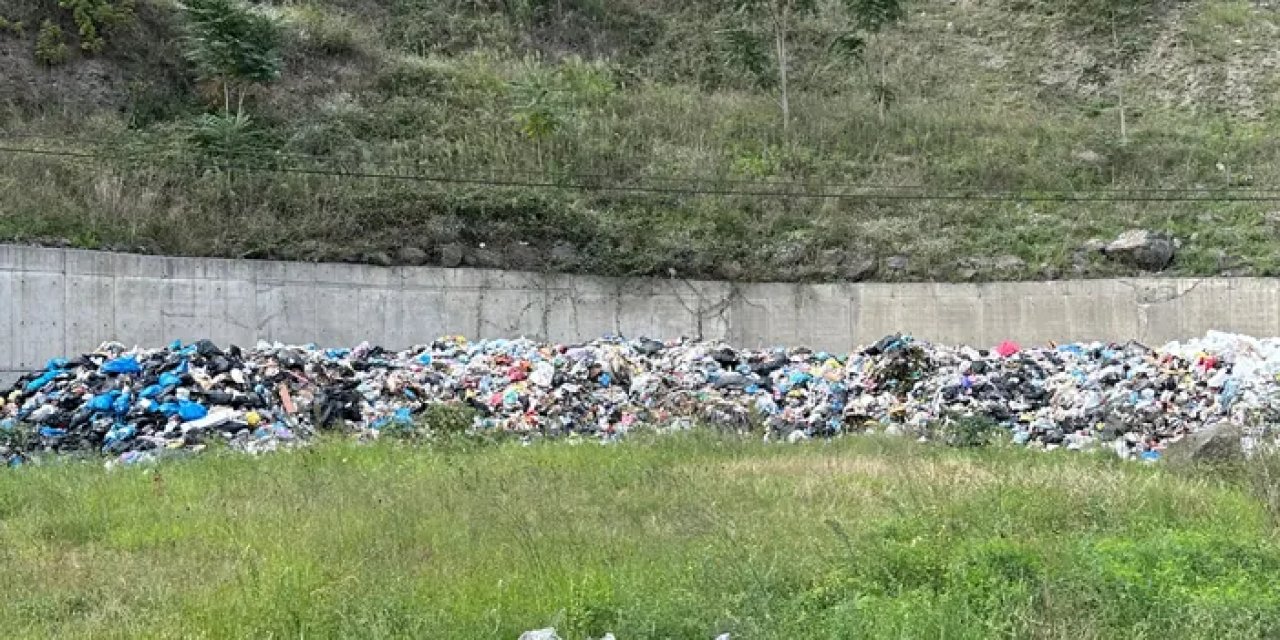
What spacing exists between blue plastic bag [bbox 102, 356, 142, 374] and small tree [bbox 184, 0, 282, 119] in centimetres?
662

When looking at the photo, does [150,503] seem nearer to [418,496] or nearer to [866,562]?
[418,496]

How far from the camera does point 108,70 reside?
63.6 ft

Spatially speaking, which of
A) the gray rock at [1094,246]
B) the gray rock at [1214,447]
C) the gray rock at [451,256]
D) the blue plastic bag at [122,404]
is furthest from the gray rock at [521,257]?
the gray rock at [1214,447]

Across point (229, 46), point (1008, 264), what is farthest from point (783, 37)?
point (229, 46)

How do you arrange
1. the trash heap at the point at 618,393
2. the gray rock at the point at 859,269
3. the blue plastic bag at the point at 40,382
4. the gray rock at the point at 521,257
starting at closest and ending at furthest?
the trash heap at the point at 618,393
the blue plastic bag at the point at 40,382
the gray rock at the point at 521,257
the gray rock at the point at 859,269

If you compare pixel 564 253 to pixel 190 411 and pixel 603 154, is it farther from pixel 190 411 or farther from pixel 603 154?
A: pixel 190 411

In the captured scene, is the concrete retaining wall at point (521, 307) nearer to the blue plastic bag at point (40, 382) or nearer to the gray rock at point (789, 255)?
the gray rock at point (789, 255)

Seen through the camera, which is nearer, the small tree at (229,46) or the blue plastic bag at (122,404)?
the blue plastic bag at (122,404)

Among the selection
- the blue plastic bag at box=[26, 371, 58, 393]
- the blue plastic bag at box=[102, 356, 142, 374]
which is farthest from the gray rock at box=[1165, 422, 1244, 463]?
the blue plastic bag at box=[26, 371, 58, 393]

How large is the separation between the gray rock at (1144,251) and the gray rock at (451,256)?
1205 cm

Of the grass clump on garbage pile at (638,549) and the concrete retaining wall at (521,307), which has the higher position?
the concrete retaining wall at (521,307)

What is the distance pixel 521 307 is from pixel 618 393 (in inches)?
179

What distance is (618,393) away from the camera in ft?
44.8

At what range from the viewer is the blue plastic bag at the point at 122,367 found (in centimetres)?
1293
